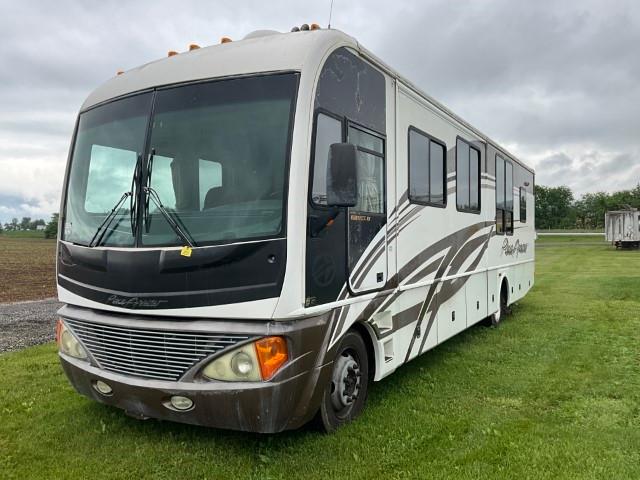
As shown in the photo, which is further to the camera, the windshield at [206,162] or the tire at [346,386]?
the tire at [346,386]

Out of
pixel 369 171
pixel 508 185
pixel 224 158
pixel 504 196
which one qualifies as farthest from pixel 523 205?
pixel 224 158

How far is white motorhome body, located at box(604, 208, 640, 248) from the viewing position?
36.2m

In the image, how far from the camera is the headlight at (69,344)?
433 centimetres

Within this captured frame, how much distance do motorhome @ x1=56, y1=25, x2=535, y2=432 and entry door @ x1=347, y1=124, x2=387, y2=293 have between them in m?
0.02

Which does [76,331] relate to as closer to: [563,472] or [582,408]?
[563,472]

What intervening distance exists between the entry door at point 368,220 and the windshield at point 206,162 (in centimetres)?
78

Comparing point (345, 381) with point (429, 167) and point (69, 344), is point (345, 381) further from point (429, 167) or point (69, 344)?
point (429, 167)

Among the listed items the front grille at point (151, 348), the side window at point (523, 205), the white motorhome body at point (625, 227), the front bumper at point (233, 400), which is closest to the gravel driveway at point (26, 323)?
the front grille at point (151, 348)

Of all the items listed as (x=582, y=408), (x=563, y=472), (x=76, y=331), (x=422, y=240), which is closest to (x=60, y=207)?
(x=76, y=331)

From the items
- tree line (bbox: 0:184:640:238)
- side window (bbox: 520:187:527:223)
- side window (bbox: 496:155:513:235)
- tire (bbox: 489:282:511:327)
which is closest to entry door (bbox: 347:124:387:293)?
side window (bbox: 496:155:513:235)

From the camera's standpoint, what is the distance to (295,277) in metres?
3.59

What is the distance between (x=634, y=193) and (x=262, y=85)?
321 feet

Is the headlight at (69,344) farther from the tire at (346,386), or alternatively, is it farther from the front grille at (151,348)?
the tire at (346,386)

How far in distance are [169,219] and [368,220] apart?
5.28 feet
